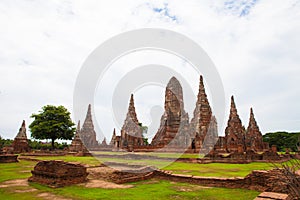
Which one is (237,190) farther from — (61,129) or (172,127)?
(61,129)

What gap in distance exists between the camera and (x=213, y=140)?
108ft

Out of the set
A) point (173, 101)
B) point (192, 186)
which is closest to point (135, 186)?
point (192, 186)

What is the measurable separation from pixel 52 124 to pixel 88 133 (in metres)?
8.37

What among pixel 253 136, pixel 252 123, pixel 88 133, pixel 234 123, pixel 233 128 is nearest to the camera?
pixel 233 128

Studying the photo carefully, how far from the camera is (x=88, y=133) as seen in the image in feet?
158

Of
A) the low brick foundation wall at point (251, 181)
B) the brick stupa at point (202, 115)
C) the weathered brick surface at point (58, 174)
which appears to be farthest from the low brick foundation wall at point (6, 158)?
the brick stupa at point (202, 115)

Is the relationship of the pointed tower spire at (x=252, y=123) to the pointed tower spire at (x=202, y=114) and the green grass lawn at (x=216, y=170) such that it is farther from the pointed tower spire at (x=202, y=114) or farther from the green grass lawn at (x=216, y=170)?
the green grass lawn at (x=216, y=170)

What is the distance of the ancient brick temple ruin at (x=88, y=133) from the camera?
47.0 metres

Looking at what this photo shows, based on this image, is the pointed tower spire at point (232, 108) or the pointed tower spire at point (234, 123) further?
the pointed tower spire at point (232, 108)

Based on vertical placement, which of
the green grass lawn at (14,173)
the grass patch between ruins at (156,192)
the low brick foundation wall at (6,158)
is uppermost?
the low brick foundation wall at (6,158)

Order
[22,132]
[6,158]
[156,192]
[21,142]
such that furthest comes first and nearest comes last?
1. [22,132]
2. [21,142]
3. [6,158]
4. [156,192]

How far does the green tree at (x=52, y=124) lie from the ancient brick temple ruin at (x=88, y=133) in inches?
130

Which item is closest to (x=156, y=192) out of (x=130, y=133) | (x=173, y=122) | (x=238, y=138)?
(x=173, y=122)

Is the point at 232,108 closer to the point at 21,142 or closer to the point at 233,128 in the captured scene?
the point at 233,128
